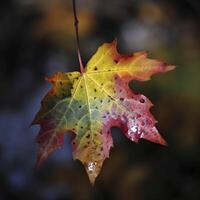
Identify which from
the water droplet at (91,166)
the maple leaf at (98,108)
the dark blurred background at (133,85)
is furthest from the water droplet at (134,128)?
the dark blurred background at (133,85)

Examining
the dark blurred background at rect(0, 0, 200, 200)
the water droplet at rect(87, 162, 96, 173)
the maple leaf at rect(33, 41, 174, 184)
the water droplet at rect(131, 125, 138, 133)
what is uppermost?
the maple leaf at rect(33, 41, 174, 184)

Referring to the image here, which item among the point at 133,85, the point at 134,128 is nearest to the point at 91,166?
the point at 134,128

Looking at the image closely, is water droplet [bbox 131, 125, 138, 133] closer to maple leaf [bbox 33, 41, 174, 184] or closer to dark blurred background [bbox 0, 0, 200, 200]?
maple leaf [bbox 33, 41, 174, 184]

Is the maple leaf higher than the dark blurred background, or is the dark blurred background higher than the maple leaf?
the maple leaf

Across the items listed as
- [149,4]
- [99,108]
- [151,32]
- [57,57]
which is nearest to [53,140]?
[99,108]

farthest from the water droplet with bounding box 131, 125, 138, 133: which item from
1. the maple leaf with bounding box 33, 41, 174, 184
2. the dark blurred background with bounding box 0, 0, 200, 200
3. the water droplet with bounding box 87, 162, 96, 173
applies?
the dark blurred background with bounding box 0, 0, 200, 200

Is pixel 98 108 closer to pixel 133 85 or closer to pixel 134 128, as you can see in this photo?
pixel 134 128

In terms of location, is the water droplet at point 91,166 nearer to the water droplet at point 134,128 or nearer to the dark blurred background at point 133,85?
the water droplet at point 134,128
